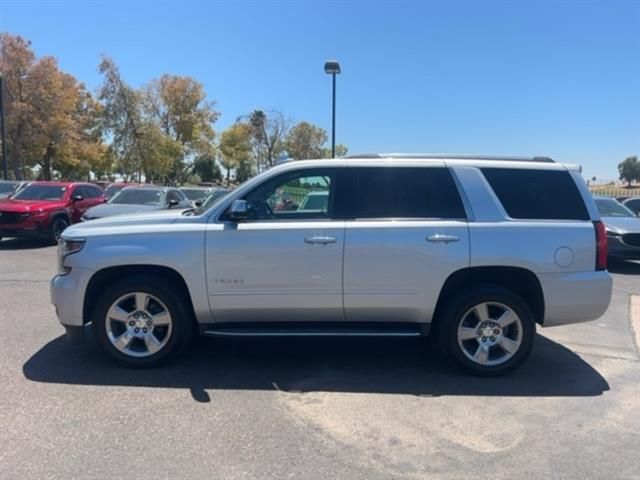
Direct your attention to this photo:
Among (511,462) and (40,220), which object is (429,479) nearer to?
(511,462)

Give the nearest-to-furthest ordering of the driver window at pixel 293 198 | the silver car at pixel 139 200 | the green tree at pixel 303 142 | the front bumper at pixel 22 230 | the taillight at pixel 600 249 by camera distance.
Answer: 1. the taillight at pixel 600 249
2. the driver window at pixel 293 198
3. the silver car at pixel 139 200
4. the front bumper at pixel 22 230
5. the green tree at pixel 303 142

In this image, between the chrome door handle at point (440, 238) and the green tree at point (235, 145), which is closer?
the chrome door handle at point (440, 238)

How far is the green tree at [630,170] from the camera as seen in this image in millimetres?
88250

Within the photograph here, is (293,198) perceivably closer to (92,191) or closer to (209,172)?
(92,191)

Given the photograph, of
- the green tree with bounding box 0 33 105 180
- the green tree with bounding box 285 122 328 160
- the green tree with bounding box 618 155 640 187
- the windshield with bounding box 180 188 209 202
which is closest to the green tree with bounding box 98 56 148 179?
the green tree with bounding box 0 33 105 180

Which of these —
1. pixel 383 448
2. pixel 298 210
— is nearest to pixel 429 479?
pixel 383 448

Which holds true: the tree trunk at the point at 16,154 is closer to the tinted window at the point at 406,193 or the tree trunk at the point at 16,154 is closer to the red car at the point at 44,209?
the red car at the point at 44,209

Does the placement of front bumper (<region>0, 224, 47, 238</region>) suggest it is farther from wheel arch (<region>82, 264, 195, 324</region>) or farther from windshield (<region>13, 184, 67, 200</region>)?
wheel arch (<region>82, 264, 195, 324</region>)

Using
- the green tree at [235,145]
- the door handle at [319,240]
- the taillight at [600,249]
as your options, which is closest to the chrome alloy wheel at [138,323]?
the door handle at [319,240]

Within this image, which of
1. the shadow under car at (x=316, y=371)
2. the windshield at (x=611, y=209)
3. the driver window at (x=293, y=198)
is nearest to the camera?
the shadow under car at (x=316, y=371)

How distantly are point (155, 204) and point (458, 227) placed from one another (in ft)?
34.1

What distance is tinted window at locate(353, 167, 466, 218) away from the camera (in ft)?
15.6

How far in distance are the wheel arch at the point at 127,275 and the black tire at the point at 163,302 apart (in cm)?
3

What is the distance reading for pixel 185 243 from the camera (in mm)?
4633
